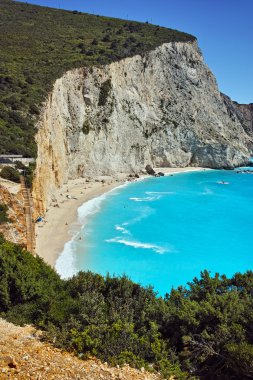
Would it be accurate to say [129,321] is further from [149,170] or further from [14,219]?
[149,170]

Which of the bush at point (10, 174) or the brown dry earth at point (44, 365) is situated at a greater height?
the bush at point (10, 174)

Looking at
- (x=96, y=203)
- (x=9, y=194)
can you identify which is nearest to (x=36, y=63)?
(x=96, y=203)

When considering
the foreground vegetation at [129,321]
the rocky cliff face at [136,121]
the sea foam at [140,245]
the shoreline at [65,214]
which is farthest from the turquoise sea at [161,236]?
the foreground vegetation at [129,321]

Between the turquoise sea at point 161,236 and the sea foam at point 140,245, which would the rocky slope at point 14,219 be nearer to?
the turquoise sea at point 161,236

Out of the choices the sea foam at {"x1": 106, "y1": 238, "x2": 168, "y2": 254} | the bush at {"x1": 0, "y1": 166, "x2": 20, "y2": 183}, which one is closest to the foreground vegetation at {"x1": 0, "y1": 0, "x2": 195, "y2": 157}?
the bush at {"x1": 0, "y1": 166, "x2": 20, "y2": 183}

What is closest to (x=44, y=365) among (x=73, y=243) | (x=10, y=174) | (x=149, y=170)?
(x=10, y=174)
